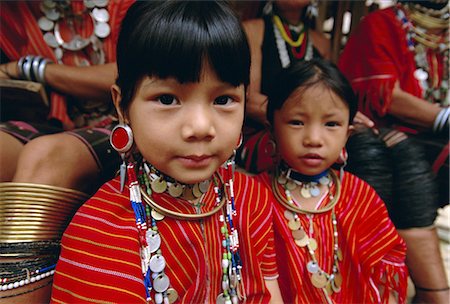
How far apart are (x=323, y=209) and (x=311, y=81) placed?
1.31ft

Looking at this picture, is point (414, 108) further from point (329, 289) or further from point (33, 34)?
point (33, 34)

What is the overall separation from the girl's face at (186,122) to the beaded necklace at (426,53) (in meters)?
1.25

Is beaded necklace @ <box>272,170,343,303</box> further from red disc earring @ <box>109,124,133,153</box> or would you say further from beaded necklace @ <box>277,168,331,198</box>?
red disc earring @ <box>109,124,133,153</box>

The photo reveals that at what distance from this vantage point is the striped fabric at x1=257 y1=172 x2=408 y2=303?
3.67 ft

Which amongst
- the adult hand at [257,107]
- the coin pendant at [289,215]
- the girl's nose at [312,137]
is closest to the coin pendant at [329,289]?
the coin pendant at [289,215]

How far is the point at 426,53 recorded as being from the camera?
170 centimetres

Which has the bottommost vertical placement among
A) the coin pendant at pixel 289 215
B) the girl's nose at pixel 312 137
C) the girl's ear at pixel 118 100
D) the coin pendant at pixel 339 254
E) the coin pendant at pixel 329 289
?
the coin pendant at pixel 329 289

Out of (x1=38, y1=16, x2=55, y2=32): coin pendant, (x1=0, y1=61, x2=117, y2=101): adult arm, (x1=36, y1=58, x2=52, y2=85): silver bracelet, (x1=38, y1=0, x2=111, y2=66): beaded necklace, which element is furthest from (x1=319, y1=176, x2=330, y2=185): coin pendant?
(x1=38, y1=16, x2=55, y2=32): coin pendant

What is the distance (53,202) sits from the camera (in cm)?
88

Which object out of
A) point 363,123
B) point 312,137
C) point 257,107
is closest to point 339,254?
point 312,137

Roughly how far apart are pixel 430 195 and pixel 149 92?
1150 millimetres

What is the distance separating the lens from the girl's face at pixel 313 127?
1.07m

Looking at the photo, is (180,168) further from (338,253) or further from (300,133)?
(338,253)

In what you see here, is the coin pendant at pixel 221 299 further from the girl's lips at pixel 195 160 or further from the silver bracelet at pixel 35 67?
the silver bracelet at pixel 35 67
